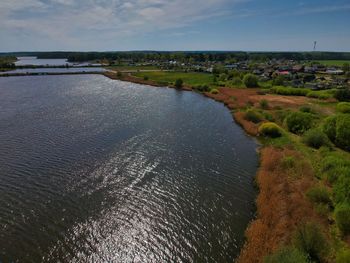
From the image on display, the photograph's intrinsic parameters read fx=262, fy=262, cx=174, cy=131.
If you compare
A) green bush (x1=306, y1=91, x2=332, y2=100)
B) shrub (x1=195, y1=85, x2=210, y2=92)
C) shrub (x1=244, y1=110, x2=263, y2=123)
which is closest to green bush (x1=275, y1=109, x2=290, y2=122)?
shrub (x1=244, y1=110, x2=263, y2=123)

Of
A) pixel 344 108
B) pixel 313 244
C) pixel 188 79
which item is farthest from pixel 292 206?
pixel 188 79

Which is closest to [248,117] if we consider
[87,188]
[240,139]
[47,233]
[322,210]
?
[240,139]

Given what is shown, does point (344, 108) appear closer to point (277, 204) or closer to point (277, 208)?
point (277, 204)

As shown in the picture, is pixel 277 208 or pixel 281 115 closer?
pixel 277 208

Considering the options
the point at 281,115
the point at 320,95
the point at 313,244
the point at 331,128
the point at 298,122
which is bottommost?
the point at 320,95

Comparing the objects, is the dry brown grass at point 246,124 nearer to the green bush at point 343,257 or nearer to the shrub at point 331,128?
the shrub at point 331,128

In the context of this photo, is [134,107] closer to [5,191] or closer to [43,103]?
[43,103]

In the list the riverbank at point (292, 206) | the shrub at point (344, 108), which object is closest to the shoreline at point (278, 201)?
the riverbank at point (292, 206)

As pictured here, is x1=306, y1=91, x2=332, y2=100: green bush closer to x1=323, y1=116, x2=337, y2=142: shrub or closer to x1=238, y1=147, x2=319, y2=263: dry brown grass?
x1=323, y1=116, x2=337, y2=142: shrub
